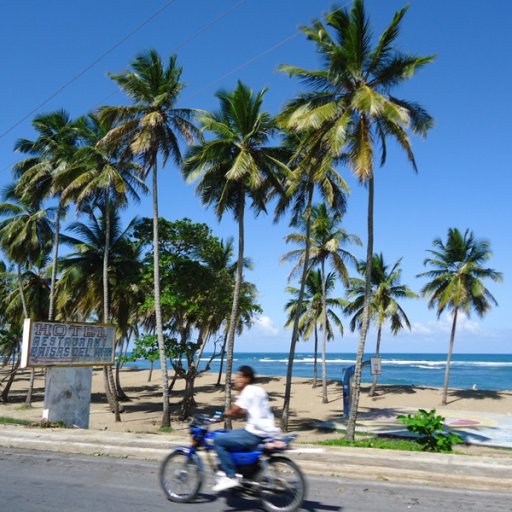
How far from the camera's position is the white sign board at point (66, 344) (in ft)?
44.0

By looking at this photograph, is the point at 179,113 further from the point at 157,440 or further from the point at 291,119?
the point at 157,440

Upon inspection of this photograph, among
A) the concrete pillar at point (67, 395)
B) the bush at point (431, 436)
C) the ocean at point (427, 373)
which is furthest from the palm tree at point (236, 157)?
the ocean at point (427, 373)

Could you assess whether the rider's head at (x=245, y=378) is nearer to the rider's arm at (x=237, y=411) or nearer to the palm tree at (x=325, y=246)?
the rider's arm at (x=237, y=411)

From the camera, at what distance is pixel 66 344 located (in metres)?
14.4

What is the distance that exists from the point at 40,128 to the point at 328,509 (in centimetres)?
2773

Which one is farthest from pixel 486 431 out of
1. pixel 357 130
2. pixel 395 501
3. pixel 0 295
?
pixel 0 295

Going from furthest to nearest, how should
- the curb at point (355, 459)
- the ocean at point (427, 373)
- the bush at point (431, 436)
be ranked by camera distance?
the ocean at point (427, 373) → the bush at point (431, 436) → the curb at point (355, 459)

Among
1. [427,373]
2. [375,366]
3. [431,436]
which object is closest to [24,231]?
[375,366]

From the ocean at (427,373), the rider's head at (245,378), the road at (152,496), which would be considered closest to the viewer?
the road at (152,496)

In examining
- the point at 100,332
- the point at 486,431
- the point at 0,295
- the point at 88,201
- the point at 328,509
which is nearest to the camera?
the point at 328,509

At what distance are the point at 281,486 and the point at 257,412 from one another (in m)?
0.85

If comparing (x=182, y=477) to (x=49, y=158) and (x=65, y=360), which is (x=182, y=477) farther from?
(x=49, y=158)

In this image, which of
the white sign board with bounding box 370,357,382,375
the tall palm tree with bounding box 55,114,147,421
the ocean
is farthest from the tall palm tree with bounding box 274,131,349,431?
the ocean

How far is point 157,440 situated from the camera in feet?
31.3
